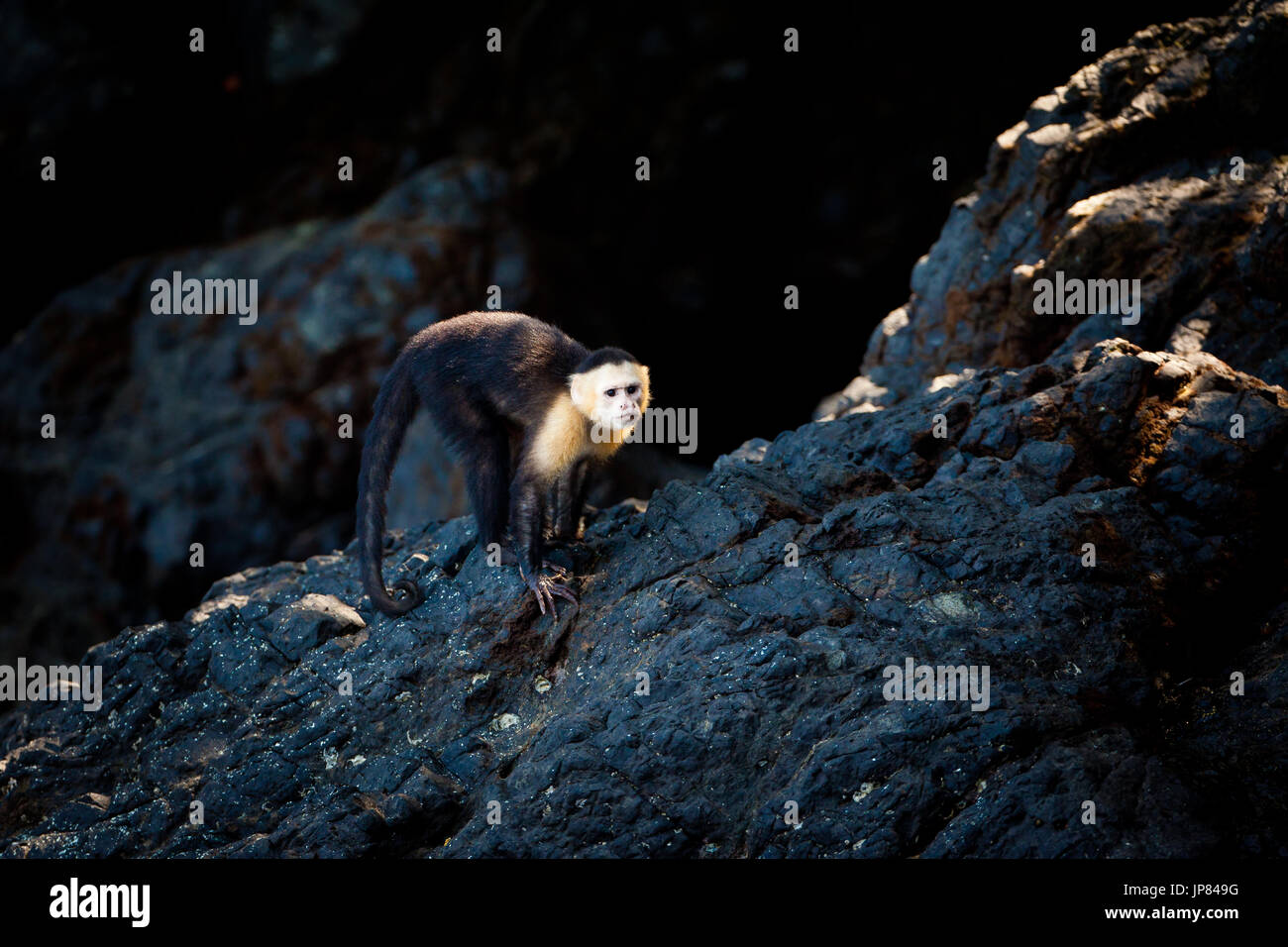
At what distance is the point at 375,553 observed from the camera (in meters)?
6.95

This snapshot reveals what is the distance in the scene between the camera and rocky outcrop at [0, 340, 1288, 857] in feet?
16.7

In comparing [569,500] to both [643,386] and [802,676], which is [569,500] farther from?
[802,676]

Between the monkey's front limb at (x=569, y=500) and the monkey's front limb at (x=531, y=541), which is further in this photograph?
the monkey's front limb at (x=569, y=500)

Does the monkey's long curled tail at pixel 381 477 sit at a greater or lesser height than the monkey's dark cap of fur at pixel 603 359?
lesser

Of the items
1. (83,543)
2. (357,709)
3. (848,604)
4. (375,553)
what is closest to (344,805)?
(357,709)

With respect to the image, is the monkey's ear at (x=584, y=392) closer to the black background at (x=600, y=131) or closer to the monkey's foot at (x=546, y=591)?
the monkey's foot at (x=546, y=591)

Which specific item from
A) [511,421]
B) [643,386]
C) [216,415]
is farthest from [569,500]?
[216,415]

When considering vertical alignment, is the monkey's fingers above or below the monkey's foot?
above

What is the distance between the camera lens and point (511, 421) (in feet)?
23.9

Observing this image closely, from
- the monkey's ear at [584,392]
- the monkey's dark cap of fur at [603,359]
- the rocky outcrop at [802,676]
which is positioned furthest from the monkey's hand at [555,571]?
the monkey's dark cap of fur at [603,359]

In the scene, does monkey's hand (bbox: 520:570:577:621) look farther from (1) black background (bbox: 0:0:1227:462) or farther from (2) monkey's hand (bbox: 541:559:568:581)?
(1) black background (bbox: 0:0:1227:462)

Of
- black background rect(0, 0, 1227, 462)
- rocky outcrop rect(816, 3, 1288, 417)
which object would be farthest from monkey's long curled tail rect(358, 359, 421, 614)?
black background rect(0, 0, 1227, 462)

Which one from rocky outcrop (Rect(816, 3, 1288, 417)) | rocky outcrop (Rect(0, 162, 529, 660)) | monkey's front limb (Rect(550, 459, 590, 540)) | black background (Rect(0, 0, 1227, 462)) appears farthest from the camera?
black background (Rect(0, 0, 1227, 462))

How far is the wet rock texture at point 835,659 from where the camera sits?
5.10 metres
